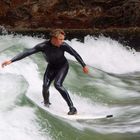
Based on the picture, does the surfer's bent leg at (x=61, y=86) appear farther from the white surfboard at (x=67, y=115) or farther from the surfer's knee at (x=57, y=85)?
the white surfboard at (x=67, y=115)

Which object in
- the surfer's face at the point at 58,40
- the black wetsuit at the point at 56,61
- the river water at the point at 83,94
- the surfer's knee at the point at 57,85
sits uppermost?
the surfer's face at the point at 58,40

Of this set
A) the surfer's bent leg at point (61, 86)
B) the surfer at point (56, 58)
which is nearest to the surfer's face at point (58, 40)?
the surfer at point (56, 58)

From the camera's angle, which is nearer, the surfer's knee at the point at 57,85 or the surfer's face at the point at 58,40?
the surfer's face at the point at 58,40

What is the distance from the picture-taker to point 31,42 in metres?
15.9

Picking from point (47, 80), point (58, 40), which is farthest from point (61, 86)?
point (58, 40)

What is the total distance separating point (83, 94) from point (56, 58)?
2.29m

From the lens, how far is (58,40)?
811 cm

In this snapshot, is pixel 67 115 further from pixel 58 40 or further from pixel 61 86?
pixel 58 40

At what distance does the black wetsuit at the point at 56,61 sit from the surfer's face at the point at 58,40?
0.10 metres

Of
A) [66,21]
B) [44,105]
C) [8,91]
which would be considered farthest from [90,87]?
[66,21]

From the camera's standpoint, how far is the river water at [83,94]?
23.2ft

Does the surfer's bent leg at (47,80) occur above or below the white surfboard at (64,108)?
above

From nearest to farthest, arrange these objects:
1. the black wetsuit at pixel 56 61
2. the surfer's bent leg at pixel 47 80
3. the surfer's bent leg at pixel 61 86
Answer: the black wetsuit at pixel 56 61 < the surfer's bent leg at pixel 61 86 < the surfer's bent leg at pixel 47 80

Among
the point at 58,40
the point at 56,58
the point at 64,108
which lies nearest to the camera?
the point at 58,40
